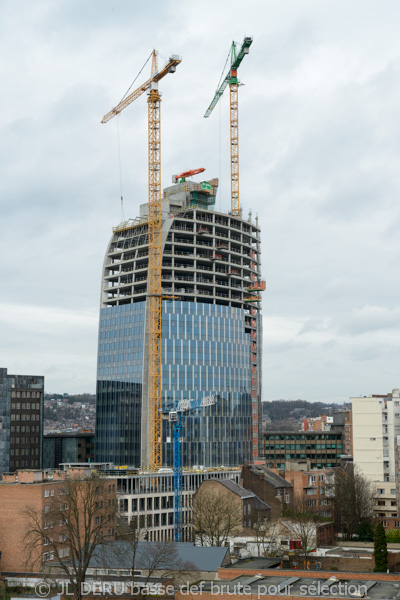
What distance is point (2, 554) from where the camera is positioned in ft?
359

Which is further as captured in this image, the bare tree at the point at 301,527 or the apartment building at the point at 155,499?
the apartment building at the point at 155,499

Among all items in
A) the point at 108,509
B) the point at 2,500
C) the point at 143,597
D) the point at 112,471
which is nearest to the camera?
the point at 143,597

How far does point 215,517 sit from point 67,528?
1488 inches

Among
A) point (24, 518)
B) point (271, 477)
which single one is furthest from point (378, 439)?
point (24, 518)

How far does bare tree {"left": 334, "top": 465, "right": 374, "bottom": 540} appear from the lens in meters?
164

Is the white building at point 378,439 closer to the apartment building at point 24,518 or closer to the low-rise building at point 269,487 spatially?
the low-rise building at point 269,487

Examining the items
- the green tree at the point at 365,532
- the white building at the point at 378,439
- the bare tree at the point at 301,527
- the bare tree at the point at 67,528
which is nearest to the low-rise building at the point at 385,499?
the white building at the point at 378,439

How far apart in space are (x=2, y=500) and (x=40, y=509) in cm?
556

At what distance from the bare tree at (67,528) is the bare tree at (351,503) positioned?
200 feet

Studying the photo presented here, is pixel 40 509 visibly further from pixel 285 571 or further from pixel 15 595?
pixel 285 571

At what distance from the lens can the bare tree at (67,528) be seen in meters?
94.4

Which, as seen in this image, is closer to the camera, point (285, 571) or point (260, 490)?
point (285, 571)

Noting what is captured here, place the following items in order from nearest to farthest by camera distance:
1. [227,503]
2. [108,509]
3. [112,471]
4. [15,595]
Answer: [15,595], [108,509], [227,503], [112,471]

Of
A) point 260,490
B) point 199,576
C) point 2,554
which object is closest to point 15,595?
point 2,554
